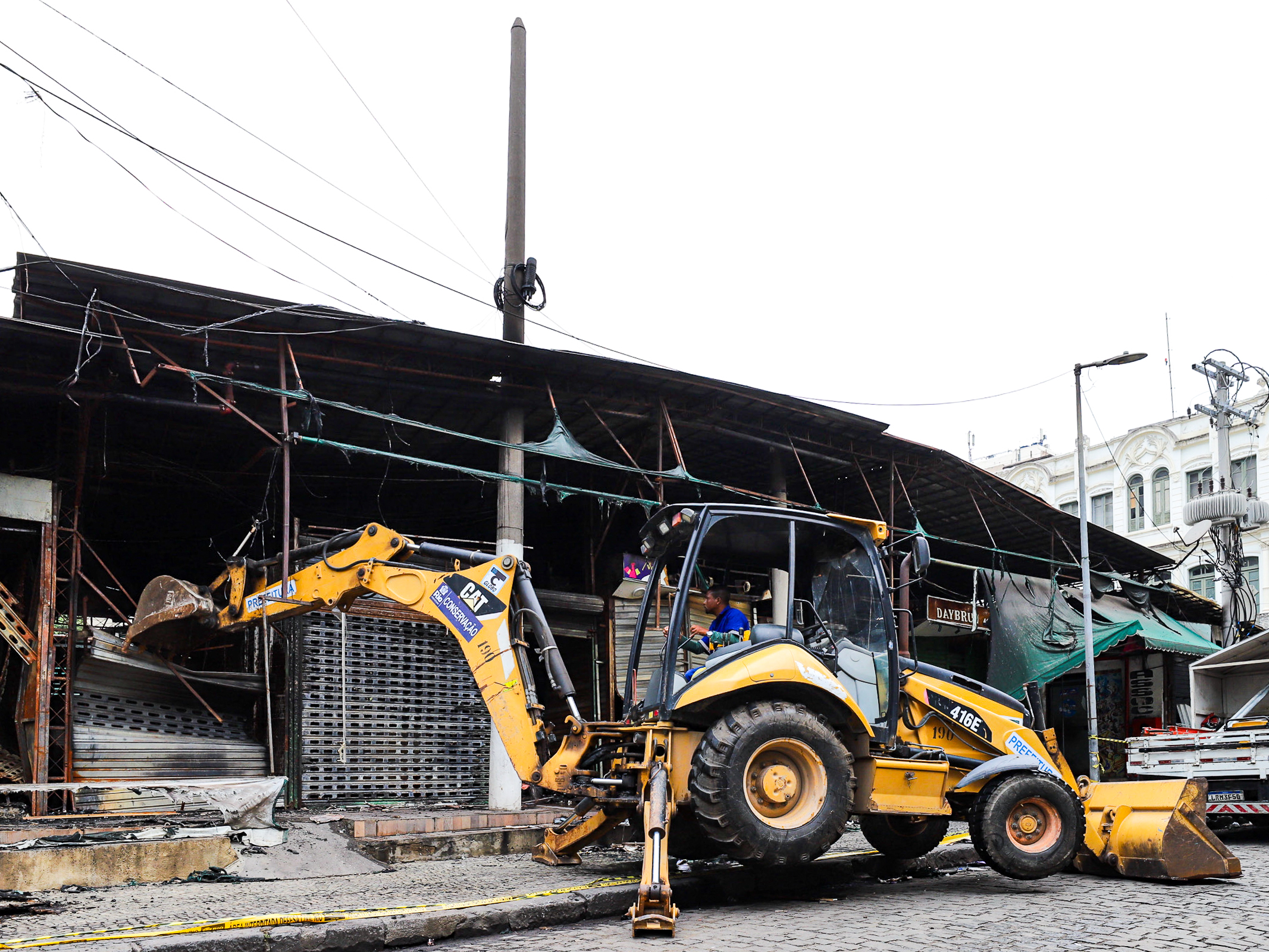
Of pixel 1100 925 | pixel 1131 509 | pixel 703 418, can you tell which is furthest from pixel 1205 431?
pixel 1100 925

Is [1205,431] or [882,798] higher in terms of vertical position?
[1205,431]

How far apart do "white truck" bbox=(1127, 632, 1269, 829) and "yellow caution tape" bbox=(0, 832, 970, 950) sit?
8.11 meters

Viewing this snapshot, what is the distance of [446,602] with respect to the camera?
9.53m

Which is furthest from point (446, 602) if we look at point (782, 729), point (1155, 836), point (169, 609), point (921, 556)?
point (1155, 836)

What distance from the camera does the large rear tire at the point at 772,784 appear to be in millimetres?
7547

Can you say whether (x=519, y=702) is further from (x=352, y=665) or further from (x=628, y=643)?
(x=628, y=643)

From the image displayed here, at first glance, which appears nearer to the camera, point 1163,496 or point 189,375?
point 189,375

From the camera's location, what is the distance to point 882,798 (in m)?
8.43

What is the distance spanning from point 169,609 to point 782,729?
6661 mm

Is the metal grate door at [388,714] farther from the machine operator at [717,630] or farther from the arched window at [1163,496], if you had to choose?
the arched window at [1163,496]

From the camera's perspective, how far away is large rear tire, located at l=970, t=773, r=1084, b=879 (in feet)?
27.9

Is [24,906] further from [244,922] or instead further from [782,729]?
A: [782,729]

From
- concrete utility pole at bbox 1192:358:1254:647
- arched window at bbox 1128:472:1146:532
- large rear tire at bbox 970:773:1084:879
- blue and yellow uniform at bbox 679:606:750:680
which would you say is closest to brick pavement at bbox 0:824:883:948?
blue and yellow uniform at bbox 679:606:750:680

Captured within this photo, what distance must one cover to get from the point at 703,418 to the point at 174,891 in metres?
10.7
